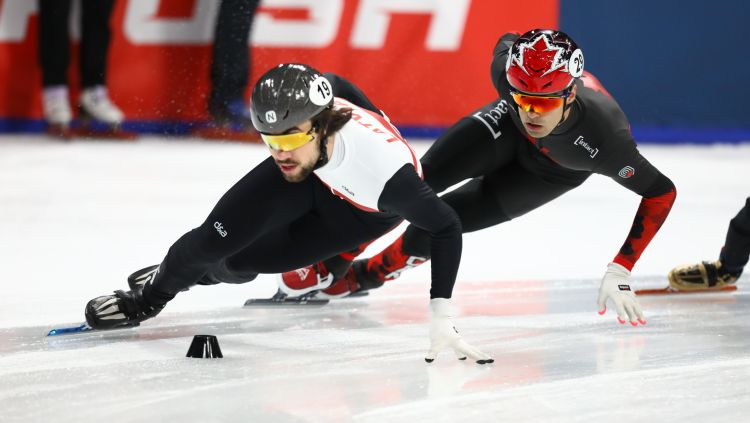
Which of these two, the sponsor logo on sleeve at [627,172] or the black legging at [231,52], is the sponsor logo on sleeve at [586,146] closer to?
the sponsor logo on sleeve at [627,172]

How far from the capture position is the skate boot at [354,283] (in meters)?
4.49

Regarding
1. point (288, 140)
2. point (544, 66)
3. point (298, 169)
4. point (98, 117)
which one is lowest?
point (98, 117)

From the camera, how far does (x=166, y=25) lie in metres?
8.83

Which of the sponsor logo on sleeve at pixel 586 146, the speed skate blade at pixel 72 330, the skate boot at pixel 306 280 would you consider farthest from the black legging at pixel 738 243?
the speed skate blade at pixel 72 330

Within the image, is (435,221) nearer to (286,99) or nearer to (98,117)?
(286,99)

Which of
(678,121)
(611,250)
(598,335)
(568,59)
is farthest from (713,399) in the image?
(678,121)

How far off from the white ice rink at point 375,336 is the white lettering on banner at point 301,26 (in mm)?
2372

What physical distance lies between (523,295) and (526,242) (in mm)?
1164

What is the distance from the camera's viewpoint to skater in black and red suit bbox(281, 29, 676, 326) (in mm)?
4055

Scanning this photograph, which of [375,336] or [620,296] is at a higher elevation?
[620,296]

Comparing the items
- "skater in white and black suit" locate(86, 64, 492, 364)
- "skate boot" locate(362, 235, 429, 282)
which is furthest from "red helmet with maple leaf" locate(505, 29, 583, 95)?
"skate boot" locate(362, 235, 429, 282)

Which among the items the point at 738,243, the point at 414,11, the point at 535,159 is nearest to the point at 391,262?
the point at 535,159

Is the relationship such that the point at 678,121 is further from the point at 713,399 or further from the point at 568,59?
the point at 713,399

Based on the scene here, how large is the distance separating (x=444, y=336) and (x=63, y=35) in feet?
19.0
